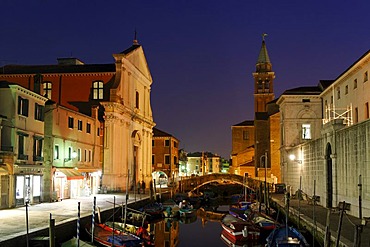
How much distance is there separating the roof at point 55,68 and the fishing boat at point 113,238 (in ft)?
96.7

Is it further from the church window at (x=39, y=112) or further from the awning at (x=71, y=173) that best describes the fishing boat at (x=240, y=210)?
the church window at (x=39, y=112)

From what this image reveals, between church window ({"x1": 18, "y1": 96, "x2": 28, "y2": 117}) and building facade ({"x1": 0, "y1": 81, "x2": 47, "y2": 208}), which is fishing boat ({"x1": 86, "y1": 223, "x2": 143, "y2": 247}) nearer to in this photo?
building facade ({"x1": 0, "y1": 81, "x2": 47, "y2": 208})

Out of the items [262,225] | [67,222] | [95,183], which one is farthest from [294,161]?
[67,222]

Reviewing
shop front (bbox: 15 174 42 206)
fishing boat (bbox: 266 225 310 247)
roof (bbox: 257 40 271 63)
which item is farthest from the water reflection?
roof (bbox: 257 40 271 63)

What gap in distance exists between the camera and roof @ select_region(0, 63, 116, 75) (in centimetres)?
5162

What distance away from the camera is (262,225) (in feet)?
93.8

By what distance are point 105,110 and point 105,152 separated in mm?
4106

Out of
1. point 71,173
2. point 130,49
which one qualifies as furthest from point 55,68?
point 71,173

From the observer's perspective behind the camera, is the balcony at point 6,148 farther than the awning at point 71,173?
No

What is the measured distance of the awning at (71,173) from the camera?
1399 inches

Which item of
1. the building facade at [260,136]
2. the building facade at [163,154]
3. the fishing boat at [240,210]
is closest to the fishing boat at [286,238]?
the fishing boat at [240,210]

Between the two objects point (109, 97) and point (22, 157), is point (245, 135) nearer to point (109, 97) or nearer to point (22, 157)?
point (109, 97)

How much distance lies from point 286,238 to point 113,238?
7648mm

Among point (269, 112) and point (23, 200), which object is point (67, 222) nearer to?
point (23, 200)
